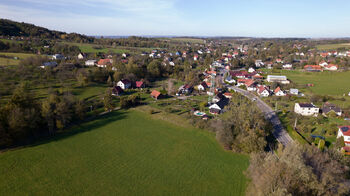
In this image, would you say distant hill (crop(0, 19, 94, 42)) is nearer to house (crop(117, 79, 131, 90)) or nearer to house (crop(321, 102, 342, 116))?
house (crop(117, 79, 131, 90))

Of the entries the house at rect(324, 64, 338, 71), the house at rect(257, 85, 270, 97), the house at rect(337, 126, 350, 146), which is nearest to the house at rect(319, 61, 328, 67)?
the house at rect(324, 64, 338, 71)

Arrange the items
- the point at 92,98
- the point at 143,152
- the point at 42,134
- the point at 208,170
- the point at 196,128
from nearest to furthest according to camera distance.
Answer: the point at 208,170 → the point at 143,152 → the point at 42,134 → the point at 196,128 → the point at 92,98

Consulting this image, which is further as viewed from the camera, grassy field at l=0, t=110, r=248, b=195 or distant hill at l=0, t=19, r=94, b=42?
distant hill at l=0, t=19, r=94, b=42

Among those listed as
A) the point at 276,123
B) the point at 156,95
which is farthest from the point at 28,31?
the point at 276,123

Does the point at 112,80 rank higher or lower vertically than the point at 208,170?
higher

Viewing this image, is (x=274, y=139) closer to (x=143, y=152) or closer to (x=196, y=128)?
(x=196, y=128)

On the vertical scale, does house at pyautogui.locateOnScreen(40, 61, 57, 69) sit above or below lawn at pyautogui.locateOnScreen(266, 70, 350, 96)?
above

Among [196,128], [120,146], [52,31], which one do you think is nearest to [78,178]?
[120,146]

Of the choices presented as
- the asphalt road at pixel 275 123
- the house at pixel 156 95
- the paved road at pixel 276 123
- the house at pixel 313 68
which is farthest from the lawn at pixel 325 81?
the house at pixel 156 95
